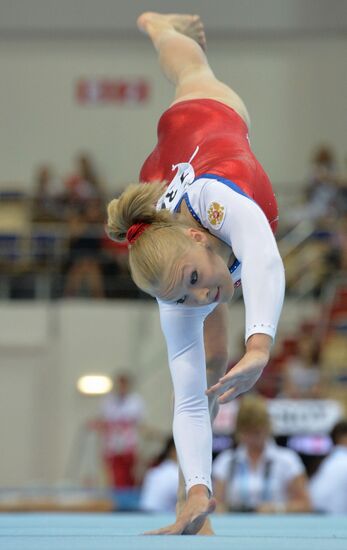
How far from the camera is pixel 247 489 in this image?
5699 millimetres

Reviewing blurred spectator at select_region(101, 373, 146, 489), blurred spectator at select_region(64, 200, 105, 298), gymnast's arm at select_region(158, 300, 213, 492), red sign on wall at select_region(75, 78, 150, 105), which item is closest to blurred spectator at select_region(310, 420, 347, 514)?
gymnast's arm at select_region(158, 300, 213, 492)

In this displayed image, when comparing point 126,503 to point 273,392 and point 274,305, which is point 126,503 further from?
point 274,305

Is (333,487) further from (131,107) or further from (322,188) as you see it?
(131,107)

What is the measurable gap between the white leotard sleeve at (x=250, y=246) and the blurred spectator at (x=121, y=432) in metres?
6.38

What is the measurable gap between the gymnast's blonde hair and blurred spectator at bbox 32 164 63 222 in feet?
26.1

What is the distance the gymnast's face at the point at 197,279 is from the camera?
8.96 feet

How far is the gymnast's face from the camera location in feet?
8.96

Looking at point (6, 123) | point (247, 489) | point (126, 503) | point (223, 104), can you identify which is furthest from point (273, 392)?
point (223, 104)

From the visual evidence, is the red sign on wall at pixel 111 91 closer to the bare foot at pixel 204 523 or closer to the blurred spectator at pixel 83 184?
the blurred spectator at pixel 83 184

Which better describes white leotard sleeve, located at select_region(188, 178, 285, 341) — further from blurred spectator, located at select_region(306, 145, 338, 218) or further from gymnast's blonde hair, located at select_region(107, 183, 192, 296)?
blurred spectator, located at select_region(306, 145, 338, 218)

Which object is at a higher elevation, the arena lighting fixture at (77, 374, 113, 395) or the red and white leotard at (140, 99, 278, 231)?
the red and white leotard at (140, 99, 278, 231)

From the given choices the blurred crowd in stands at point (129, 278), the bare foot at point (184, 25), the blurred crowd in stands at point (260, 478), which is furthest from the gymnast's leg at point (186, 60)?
the blurred crowd in stands at point (129, 278)

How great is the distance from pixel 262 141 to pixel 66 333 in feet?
11.9

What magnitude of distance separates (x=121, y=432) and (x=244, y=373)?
6.93m
